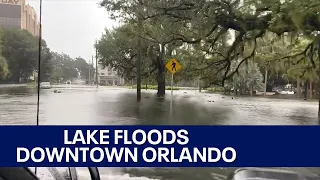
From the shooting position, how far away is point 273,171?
164cm

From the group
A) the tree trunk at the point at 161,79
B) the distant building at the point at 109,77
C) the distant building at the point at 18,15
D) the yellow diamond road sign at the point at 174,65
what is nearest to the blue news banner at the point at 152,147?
the distant building at the point at 18,15

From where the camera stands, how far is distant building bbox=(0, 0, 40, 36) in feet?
4.38

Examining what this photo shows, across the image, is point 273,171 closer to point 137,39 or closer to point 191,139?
point 191,139

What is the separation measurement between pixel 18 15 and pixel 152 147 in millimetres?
913

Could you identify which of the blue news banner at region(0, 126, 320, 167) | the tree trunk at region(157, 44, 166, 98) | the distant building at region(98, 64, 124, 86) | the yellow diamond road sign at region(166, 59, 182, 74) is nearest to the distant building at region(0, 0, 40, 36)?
the blue news banner at region(0, 126, 320, 167)

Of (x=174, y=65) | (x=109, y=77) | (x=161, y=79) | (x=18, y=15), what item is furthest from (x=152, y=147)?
(x=109, y=77)

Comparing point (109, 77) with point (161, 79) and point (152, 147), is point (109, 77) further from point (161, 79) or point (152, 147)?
point (152, 147)

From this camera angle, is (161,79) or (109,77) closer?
(161,79)

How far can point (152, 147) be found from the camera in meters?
1.43

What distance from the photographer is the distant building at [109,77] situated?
48.6 ft

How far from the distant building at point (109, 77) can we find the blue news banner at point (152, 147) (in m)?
13.1

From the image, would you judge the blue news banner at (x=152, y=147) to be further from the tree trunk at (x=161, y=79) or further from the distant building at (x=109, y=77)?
A: the distant building at (x=109, y=77)

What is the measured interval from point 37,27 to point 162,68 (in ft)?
32.4

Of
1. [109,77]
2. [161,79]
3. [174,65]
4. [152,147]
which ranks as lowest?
[152,147]
